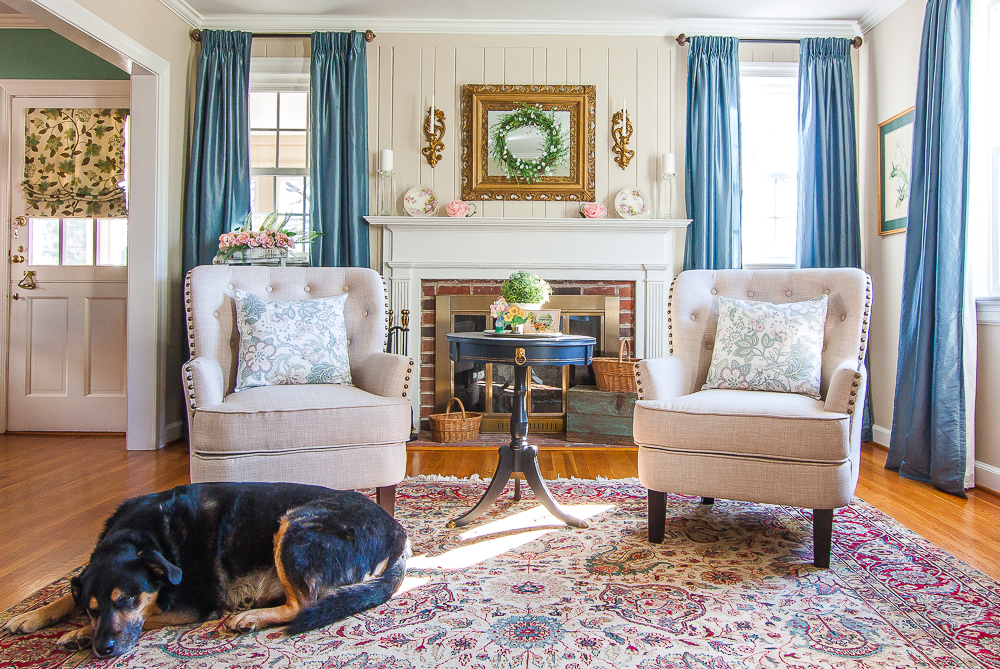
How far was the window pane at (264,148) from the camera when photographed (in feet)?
13.8

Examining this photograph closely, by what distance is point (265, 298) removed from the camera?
2.63m

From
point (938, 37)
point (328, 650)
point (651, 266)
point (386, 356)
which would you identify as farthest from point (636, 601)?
point (938, 37)

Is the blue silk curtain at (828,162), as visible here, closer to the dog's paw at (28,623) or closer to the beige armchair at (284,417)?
the beige armchair at (284,417)

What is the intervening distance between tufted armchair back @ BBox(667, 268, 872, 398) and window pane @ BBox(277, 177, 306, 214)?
104 inches

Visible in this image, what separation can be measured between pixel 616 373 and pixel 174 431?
2657 mm

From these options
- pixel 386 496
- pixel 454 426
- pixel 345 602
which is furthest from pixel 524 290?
pixel 454 426

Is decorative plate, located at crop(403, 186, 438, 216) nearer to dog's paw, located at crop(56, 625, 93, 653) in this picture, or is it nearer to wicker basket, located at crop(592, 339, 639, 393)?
wicker basket, located at crop(592, 339, 639, 393)

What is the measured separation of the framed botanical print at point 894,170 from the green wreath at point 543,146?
1.85m

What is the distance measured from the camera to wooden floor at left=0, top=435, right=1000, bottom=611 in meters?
1.99

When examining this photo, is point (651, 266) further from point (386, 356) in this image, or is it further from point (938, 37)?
point (386, 356)

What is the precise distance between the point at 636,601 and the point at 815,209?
301cm

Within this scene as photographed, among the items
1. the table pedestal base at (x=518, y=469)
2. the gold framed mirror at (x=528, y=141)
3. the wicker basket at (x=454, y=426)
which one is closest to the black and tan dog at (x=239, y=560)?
the table pedestal base at (x=518, y=469)

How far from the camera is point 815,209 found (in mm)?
3807

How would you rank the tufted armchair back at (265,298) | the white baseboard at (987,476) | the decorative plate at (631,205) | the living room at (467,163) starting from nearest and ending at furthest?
the tufted armchair back at (265,298), the white baseboard at (987,476), the living room at (467,163), the decorative plate at (631,205)
